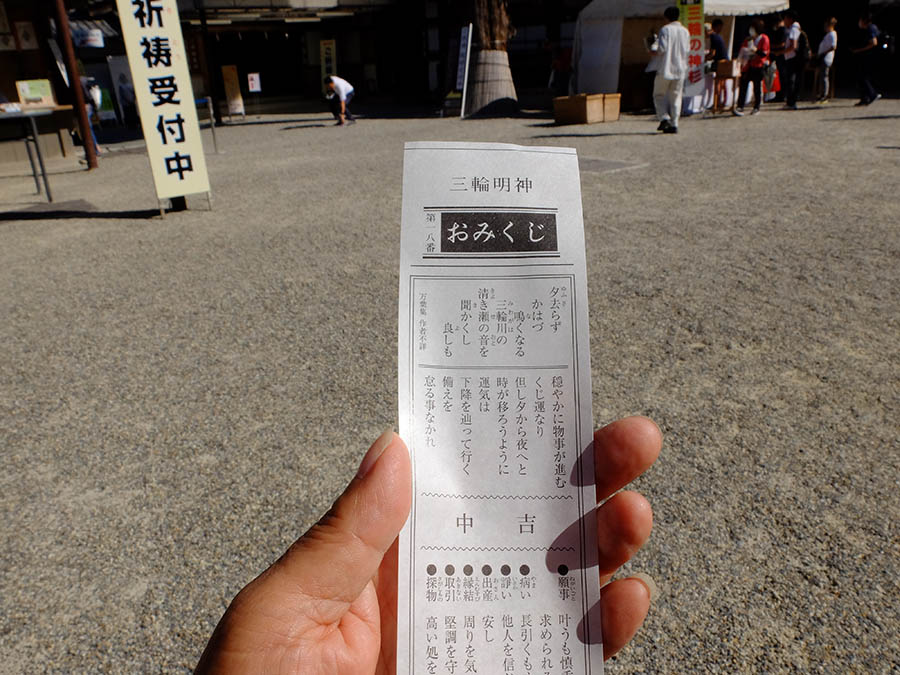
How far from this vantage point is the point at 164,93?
5.56m

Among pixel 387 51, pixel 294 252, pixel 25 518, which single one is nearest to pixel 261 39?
pixel 387 51

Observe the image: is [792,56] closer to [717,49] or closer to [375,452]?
[717,49]

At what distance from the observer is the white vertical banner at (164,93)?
526 centimetres

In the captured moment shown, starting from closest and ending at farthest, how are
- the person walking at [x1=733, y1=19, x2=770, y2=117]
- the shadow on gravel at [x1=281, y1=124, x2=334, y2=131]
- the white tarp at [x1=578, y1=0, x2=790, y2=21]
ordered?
the person walking at [x1=733, y1=19, x2=770, y2=117], the white tarp at [x1=578, y1=0, x2=790, y2=21], the shadow on gravel at [x1=281, y1=124, x2=334, y2=131]

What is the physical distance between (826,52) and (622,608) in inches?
521

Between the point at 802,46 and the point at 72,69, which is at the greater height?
the point at 72,69

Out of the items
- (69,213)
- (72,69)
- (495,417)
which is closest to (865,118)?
(69,213)

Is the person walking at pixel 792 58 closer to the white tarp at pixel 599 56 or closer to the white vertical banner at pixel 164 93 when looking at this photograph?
the white tarp at pixel 599 56

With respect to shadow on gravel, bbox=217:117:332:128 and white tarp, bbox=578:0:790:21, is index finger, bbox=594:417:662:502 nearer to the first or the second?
white tarp, bbox=578:0:790:21

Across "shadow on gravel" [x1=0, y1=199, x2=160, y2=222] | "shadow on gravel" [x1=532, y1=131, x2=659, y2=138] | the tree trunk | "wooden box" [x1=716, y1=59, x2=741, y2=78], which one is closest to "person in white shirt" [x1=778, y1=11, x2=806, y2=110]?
Result: "wooden box" [x1=716, y1=59, x2=741, y2=78]

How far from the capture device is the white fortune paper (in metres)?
0.85

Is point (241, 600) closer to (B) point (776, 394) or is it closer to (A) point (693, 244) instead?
(B) point (776, 394)

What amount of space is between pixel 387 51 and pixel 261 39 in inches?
204

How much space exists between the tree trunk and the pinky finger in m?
13.2
